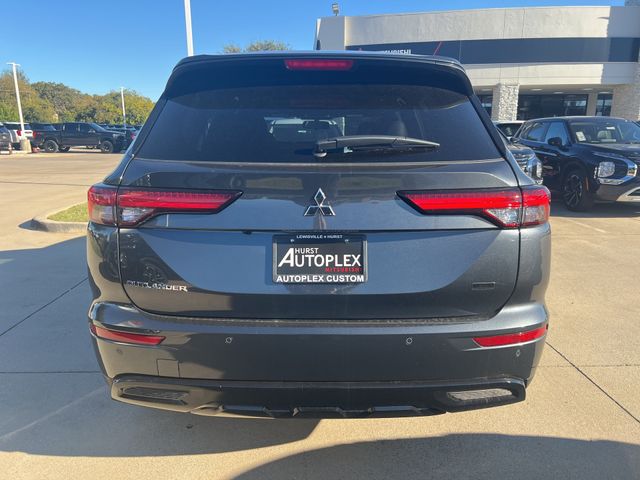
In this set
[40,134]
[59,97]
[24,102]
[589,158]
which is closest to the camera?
[589,158]

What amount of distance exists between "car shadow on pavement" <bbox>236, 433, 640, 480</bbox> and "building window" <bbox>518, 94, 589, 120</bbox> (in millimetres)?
38805

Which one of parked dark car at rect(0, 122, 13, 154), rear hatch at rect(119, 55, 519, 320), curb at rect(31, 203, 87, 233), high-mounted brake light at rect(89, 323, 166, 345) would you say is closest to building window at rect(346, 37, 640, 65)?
parked dark car at rect(0, 122, 13, 154)

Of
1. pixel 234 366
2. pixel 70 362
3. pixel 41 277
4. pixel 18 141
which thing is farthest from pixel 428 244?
pixel 18 141

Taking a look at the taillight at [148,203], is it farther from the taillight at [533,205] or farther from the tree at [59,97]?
the tree at [59,97]

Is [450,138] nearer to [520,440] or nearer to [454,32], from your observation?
[520,440]

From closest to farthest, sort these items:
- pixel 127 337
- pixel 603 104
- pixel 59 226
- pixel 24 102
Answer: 1. pixel 127 337
2. pixel 59 226
3. pixel 603 104
4. pixel 24 102

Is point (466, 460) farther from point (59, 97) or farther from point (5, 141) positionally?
point (59, 97)

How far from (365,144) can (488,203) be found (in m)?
0.56

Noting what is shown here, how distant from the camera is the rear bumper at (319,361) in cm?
192

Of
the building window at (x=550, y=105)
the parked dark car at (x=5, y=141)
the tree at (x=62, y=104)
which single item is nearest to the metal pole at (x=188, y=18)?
the parked dark car at (x=5, y=141)

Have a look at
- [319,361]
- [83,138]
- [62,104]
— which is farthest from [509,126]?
[62,104]

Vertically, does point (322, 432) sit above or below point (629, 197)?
below

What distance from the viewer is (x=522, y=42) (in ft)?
99.3

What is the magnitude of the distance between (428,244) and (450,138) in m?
0.54
